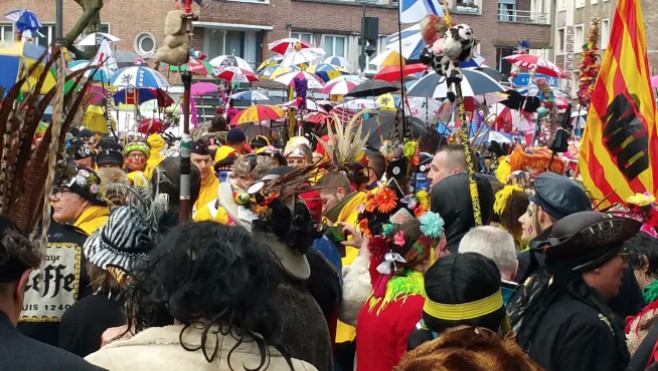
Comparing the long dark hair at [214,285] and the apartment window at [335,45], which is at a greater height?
the apartment window at [335,45]

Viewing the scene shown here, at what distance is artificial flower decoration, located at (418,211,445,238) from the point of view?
544cm

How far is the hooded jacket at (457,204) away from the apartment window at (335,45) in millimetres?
43866

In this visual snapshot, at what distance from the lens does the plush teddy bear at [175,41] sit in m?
6.09

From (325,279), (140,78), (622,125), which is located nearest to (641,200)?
(622,125)

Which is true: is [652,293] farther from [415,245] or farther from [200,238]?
[200,238]

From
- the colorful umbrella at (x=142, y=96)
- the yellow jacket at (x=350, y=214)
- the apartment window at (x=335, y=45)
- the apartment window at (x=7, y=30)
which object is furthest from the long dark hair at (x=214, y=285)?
the apartment window at (x=335, y=45)

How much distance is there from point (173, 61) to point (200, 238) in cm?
307

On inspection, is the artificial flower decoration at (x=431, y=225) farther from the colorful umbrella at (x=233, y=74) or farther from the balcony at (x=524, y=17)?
the balcony at (x=524, y=17)

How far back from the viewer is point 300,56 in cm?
2312

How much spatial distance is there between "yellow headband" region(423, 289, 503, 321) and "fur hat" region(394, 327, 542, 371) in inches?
32.8

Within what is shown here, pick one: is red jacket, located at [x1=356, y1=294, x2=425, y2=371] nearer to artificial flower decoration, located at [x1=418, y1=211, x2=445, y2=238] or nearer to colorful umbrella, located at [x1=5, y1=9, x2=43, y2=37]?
artificial flower decoration, located at [x1=418, y1=211, x2=445, y2=238]

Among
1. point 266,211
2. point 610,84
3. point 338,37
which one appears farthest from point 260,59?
point 266,211

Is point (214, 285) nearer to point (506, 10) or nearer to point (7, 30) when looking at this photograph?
point (7, 30)

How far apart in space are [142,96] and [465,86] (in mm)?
10891
